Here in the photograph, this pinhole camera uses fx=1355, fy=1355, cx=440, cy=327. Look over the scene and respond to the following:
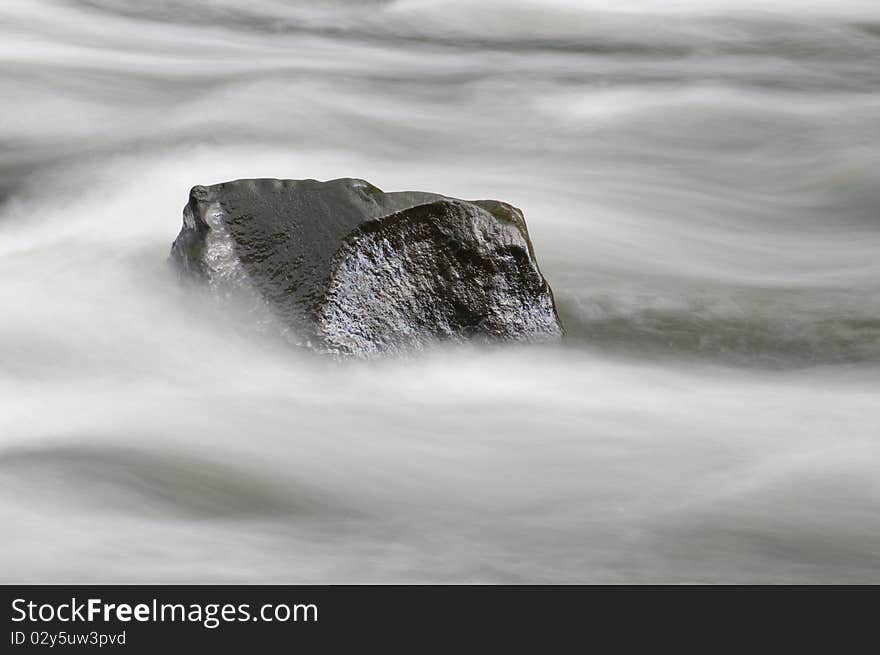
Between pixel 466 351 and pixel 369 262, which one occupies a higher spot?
pixel 369 262

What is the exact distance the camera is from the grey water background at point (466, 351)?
5.79 ft

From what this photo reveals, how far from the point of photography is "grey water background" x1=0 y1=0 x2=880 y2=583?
176 centimetres

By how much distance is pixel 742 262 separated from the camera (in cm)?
302

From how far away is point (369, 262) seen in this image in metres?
2.30

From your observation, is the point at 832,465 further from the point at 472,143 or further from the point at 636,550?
the point at 472,143

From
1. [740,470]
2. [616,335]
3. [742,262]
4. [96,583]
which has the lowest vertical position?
[96,583]

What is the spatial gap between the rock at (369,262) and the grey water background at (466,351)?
6cm

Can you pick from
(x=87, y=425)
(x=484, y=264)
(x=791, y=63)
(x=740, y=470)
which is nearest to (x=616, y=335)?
(x=484, y=264)

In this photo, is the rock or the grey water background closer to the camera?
the grey water background

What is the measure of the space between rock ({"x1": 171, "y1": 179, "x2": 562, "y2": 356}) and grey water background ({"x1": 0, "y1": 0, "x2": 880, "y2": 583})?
58 mm

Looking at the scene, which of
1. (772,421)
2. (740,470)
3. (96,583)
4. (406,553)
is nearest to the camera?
(96,583)

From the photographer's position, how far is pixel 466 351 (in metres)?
2.31

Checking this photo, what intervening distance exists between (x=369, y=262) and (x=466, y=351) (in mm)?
224

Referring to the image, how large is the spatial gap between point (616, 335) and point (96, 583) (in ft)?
3.96
